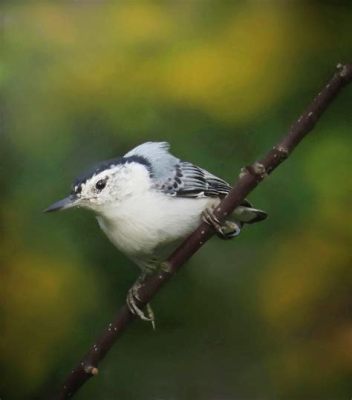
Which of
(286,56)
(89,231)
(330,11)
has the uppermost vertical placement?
(330,11)

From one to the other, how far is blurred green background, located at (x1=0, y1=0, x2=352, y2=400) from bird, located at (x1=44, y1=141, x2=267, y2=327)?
14 cm

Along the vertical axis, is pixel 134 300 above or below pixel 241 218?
below

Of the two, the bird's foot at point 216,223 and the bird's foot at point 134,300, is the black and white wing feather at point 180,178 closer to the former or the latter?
the bird's foot at point 216,223

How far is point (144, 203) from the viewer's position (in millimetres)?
1146

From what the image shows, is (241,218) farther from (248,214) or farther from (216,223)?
(216,223)

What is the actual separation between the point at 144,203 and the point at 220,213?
0.16 metres

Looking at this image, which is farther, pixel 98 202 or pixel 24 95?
pixel 24 95

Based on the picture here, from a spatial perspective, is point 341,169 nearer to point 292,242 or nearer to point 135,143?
point 292,242

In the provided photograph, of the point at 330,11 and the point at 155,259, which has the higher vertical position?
the point at 330,11

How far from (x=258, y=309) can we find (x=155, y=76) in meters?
0.54

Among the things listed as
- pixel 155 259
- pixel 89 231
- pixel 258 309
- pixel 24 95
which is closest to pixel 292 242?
pixel 258 309

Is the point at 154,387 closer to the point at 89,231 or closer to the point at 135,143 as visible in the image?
the point at 89,231

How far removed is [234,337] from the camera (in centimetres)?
134

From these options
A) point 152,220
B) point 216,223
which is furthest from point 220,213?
point 152,220
